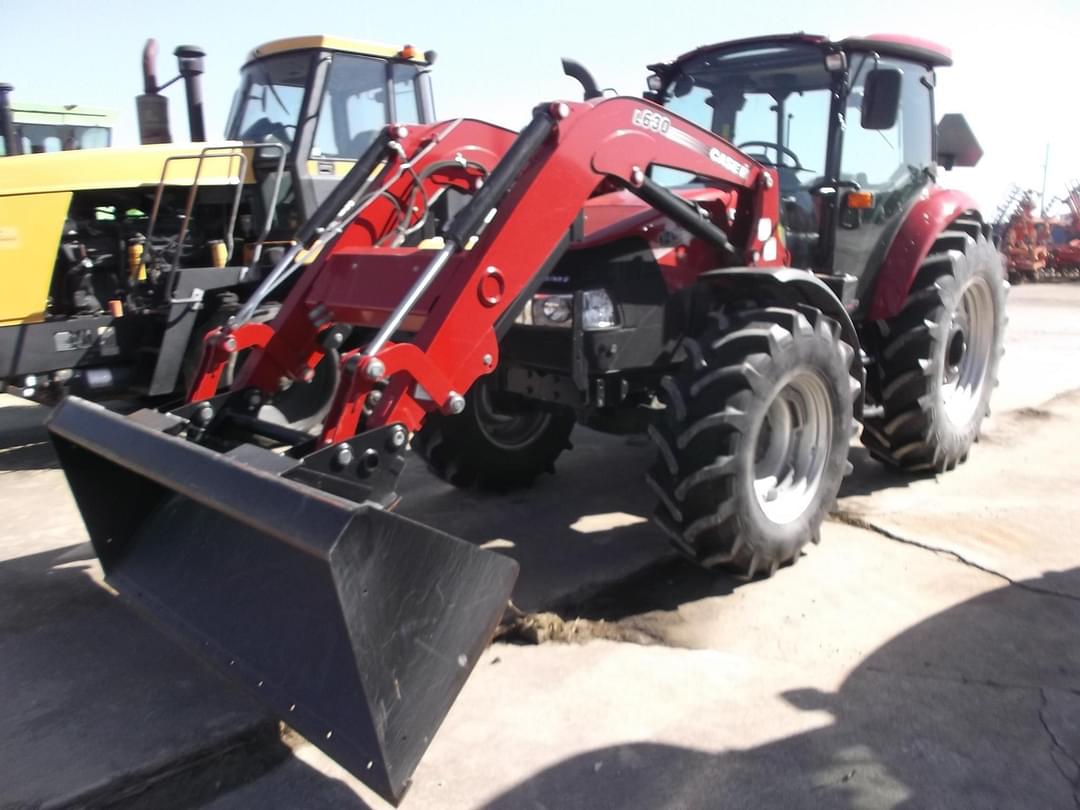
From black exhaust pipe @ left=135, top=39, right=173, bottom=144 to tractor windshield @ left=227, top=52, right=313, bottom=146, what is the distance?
18.8 inches

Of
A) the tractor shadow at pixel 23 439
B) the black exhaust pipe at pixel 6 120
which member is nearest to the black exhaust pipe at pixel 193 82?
the black exhaust pipe at pixel 6 120

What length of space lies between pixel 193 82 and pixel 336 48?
1.23 meters

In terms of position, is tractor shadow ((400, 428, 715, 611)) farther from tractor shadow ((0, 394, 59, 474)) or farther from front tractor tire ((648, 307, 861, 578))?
tractor shadow ((0, 394, 59, 474))

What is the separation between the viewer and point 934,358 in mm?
4805

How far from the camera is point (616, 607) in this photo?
147 inches

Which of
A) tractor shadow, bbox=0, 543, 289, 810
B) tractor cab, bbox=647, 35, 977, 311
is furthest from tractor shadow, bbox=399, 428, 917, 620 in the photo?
tractor cab, bbox=647, 35, 977, 311

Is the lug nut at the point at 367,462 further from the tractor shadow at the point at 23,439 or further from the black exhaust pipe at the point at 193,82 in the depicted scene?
the black exhaust pipe at the point at 193,82

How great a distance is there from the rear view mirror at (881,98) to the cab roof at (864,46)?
1.12ft

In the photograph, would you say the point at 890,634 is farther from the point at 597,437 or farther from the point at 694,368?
the point at 597,437

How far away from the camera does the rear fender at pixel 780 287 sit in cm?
377

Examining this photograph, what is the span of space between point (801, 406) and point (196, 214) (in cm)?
483

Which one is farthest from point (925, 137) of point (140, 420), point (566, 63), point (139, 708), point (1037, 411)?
point (139, 708)

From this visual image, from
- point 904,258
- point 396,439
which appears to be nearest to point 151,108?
point 396,439

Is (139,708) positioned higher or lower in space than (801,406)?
lower
